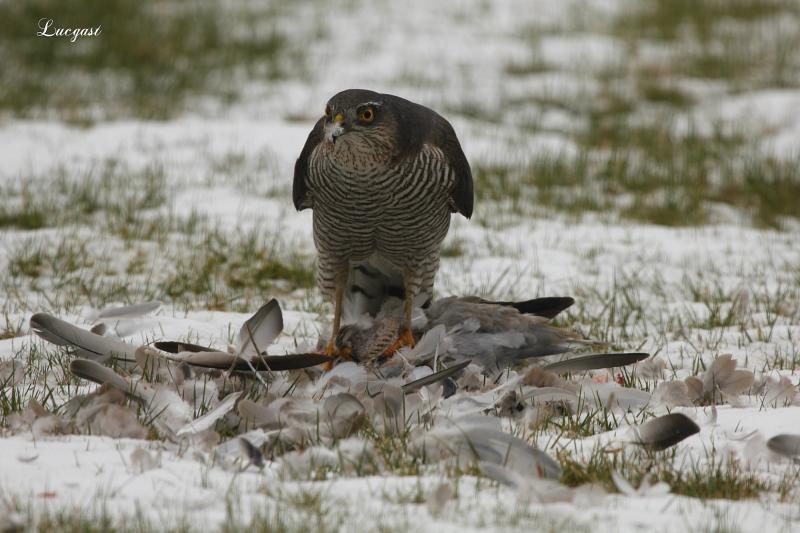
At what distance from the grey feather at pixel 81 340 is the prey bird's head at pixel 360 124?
1.27 meters

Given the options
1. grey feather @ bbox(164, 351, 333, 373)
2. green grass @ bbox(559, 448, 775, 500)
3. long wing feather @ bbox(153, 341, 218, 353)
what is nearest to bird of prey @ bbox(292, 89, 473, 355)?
grey feather @ bbox(164, 351, 333, 373)

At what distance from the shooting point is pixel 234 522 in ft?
8.71

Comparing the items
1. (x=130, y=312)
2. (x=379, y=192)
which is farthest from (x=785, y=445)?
(x=130, y=312)

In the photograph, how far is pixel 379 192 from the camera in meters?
4.45

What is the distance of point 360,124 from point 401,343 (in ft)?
3.72

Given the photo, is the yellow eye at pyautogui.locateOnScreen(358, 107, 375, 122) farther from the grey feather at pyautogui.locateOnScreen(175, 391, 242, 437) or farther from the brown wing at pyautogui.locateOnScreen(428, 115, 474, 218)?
the grey feather at pyautogui.locateOnScreen(175, 391, 242, 437)

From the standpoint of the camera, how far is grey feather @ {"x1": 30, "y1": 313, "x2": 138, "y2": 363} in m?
4.09

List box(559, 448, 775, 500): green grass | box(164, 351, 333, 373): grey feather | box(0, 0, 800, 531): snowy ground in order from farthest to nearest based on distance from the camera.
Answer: box(164, 351, 333, 373): grey feather → box(559, 448, 775, 500): green grass → box(0, 0, 800, 531): snowy ground

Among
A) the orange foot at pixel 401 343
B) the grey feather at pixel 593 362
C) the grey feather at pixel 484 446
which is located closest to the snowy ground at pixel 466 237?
the grey feather at pixel 484 446

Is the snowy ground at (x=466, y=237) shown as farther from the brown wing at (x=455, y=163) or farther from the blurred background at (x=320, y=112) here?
the brown wing at (x=455, y=163)

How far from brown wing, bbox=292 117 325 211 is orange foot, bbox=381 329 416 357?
0.85 metres

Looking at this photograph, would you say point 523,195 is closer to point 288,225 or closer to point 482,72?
point 288,225

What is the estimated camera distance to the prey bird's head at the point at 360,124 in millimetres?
4242

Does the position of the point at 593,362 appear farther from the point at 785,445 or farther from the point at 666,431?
the point at 785,445
